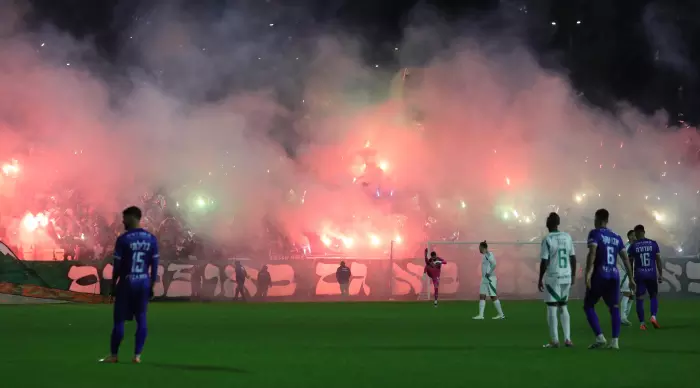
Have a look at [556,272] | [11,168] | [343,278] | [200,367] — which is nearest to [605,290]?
[556,272]

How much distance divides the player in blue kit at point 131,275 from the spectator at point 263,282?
3092 centimetres

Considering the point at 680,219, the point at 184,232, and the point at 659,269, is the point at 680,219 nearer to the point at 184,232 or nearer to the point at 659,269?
the point at 184,232

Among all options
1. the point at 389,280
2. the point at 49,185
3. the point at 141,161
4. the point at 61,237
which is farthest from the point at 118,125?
the point at 389,280

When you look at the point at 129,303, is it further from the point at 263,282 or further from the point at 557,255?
the point at 263,282

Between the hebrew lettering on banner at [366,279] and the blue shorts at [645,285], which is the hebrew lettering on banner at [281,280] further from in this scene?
the blue shorts at [645,285]

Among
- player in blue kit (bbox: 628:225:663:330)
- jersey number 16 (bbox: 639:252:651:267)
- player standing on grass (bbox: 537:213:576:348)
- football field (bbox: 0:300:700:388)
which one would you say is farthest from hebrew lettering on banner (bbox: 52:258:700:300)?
player standing on grass (bbox: 537:213:576:348)

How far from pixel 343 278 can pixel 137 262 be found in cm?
3139

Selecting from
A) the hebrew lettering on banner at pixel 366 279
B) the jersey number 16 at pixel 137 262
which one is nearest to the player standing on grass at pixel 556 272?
the jersey number 16 at pixel 137 262

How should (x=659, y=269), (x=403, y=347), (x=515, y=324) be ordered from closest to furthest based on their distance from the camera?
(x=403, y=347), (x=659, y=269), (x=515, y=324)

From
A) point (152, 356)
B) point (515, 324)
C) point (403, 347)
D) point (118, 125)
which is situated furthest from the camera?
point (118, 125)

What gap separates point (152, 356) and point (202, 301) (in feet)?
95.0

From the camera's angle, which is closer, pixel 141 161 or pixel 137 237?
pixel 137 237

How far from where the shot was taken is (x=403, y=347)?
16703 mm

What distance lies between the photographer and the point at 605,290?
15797 millimetres
